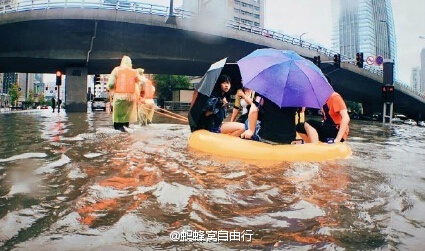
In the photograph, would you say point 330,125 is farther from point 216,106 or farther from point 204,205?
point 204,205

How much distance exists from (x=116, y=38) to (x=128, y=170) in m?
23.8

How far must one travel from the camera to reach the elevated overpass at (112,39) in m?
22.7

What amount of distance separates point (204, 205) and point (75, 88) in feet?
96.1

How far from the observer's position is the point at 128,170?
391 cm

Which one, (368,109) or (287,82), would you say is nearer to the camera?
(287,82)

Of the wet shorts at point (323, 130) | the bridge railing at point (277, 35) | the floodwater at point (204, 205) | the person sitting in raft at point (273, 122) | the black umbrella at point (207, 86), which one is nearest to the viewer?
the floodwater at point (204, 205)

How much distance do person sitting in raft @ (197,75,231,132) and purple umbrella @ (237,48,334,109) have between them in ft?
3.02

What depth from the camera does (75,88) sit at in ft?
94.3

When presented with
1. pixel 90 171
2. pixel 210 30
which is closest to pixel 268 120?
pixel 90 171

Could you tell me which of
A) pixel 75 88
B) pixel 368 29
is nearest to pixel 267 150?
pixel 75 88

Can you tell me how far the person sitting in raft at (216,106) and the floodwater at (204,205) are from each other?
1.64 metres

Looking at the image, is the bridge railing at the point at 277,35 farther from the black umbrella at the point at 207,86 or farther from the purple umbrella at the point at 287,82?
the purple umbrella at the point at 287,82

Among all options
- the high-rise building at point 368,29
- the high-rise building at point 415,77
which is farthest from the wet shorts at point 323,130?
the high-rise building at point 415,77

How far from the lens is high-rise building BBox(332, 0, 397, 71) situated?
96.4 metres
